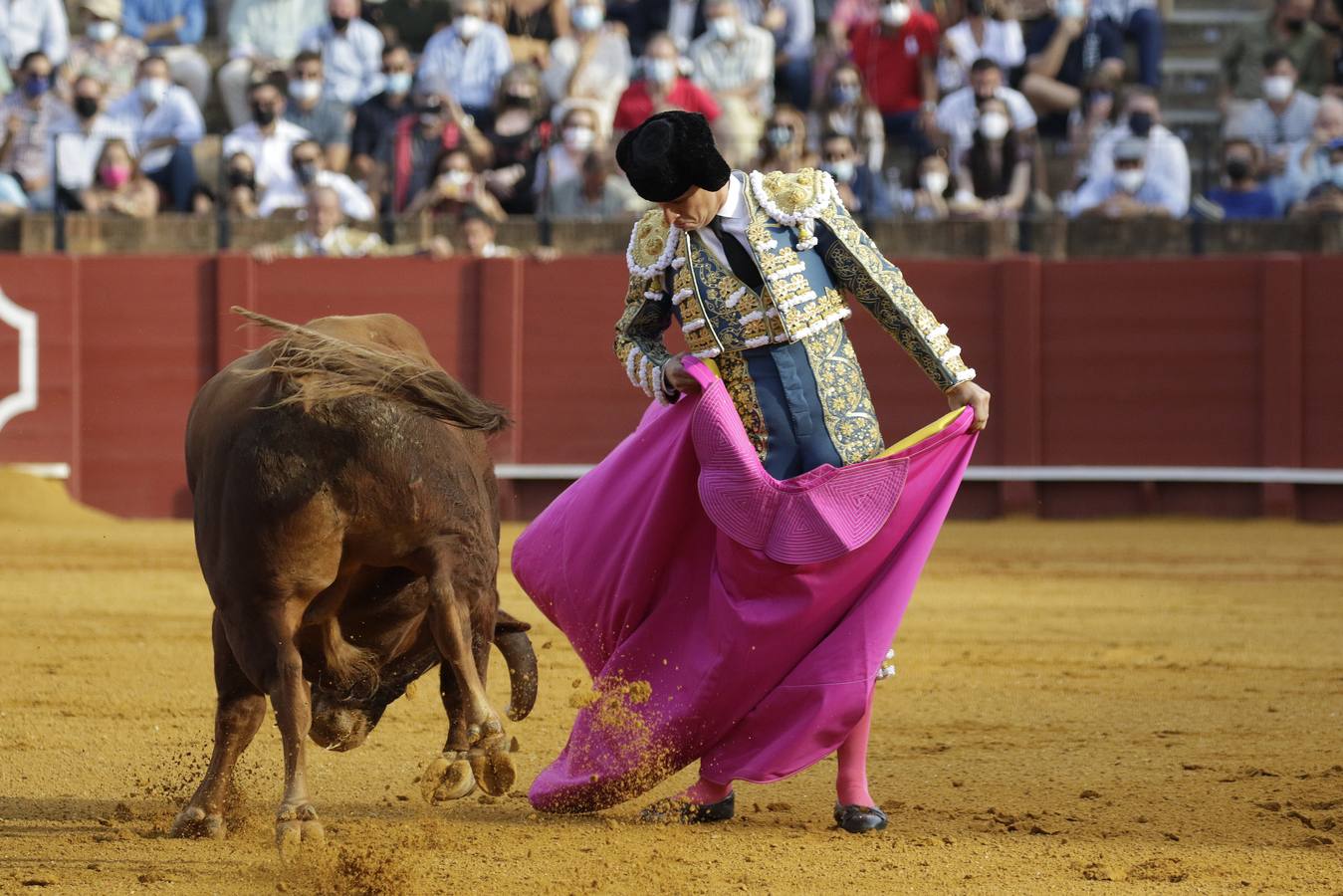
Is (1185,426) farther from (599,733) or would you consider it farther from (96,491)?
(599,733)

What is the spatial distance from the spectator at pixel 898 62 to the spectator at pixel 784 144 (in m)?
0.89

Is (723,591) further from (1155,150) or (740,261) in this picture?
(1155,150)

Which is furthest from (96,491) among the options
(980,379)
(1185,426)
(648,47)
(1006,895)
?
(1006,895)

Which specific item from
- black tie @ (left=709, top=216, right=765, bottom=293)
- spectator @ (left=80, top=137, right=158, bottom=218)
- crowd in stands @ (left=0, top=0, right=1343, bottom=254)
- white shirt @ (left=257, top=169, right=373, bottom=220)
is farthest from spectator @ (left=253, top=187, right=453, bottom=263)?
black tie @ (left=709, top=216, right=765, bottom=293)

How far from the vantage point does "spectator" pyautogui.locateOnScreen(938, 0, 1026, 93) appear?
10.6m

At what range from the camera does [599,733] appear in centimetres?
371

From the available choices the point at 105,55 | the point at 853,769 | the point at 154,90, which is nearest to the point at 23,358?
the point at 154,90

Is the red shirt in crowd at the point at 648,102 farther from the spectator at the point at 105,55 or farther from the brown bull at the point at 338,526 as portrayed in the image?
the brown bull at the point at 338,526

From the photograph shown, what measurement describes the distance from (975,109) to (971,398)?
690 centimetres

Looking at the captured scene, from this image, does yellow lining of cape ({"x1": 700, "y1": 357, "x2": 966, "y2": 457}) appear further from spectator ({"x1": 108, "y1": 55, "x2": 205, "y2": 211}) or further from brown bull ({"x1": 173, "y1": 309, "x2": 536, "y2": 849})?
spectator ({"x1": 108, "y1": 55, "x2": 205, "y2": 211})

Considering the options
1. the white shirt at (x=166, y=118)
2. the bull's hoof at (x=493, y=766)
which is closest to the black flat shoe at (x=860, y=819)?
the bull's hoof at (x=493, y=766)

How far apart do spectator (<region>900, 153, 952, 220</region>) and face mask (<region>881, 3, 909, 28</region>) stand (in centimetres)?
104

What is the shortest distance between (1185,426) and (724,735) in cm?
634

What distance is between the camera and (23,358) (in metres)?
9.64
